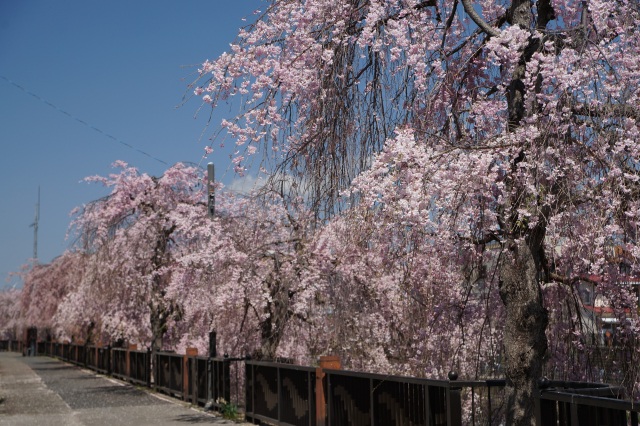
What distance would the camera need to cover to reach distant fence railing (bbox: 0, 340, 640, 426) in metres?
6.05

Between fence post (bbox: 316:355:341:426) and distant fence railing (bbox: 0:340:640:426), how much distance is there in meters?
0.01

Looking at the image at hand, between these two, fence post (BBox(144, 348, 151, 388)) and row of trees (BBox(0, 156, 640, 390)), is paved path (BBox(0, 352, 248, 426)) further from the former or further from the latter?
row of trees (BBox(0, 156, 640, 390))

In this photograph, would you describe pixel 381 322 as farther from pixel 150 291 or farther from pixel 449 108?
pixel 150 291

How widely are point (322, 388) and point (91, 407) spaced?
34.1 feet

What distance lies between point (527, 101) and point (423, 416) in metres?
3.50

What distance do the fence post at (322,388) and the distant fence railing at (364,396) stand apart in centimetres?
1

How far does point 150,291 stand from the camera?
26578mm

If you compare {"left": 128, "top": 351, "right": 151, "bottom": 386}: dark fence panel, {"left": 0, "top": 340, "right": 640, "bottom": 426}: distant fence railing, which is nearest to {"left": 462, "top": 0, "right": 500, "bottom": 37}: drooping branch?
{"left": 0, "top": 340, "right": 640, "bottom": 426}: distant fence railing

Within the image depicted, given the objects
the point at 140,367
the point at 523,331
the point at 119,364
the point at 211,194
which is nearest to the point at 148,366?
the point at 140,367

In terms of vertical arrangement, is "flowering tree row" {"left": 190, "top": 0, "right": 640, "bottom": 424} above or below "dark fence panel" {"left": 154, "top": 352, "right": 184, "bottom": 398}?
above

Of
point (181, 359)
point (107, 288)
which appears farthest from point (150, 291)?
point (181, 359)

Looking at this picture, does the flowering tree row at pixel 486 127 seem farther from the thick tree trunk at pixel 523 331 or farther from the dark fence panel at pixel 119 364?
the dark fence panel at pixel 119 364

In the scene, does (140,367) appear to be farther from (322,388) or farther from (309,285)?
(322,388)

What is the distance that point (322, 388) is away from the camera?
11.4m
